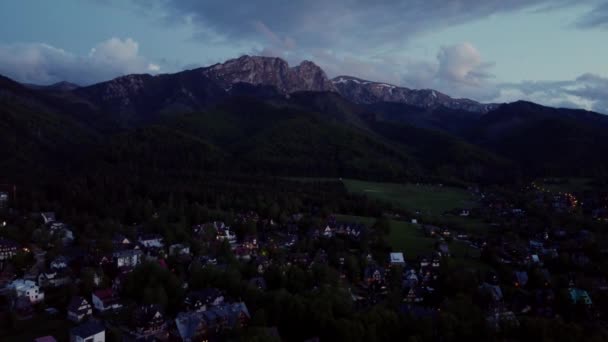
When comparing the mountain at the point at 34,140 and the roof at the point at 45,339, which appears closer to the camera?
the roof at the point at 45,339

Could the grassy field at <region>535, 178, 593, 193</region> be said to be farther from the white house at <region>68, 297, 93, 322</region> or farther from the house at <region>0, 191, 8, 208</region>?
the house at <region>0, 191, 8, 208</region>

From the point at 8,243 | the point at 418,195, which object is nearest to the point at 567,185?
the point at 418,195

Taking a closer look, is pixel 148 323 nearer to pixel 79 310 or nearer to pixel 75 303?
pixel 79 310

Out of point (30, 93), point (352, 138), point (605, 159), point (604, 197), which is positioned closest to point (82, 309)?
point (604, 197)

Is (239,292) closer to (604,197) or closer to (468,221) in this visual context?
(468,221)

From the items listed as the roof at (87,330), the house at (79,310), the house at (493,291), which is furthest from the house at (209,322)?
the house at (493,291)

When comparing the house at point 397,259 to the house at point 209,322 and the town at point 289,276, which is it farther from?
the house at point 209,322

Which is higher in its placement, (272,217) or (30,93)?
Result: (30,93)

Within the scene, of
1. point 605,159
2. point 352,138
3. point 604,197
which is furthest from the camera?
point 352,138
